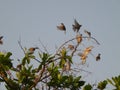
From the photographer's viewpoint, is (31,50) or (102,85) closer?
(31,50)

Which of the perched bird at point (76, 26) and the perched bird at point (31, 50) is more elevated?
the perched bird at point (76, 26)

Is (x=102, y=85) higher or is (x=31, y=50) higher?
(x=31, y=50)

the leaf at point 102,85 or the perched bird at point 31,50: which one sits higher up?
the perched bird at point 31,50

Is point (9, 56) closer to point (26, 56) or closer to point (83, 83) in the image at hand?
point (26, 56)

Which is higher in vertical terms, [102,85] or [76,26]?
[76,26]

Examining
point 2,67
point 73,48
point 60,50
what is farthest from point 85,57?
point 2,67

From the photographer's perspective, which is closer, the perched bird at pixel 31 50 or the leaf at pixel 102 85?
the perched bird at pixel 31 50

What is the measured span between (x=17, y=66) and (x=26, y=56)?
0.25 meters

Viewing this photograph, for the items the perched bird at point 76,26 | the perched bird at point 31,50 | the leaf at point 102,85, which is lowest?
the leaf at point 102,85

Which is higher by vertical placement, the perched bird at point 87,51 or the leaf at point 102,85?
the perched bird at point 87,51

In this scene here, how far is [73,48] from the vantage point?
503cm

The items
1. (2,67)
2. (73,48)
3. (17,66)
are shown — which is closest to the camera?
(2,67)

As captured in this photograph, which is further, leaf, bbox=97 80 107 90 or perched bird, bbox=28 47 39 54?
leaf, bbox=97 80 107 90

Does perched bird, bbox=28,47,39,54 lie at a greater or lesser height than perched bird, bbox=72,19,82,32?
lesser
